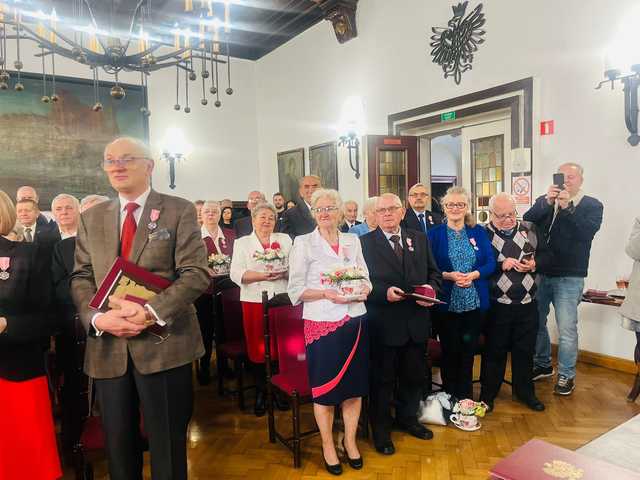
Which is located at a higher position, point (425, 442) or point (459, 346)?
point (459, 346)

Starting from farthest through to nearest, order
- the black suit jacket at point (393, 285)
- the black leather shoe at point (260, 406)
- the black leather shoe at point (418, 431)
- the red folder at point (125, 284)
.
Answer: the black leather shoe at point (260, 406), the black leather shoe at point (418, 431), the black suit jacket at point (393, 285), the red folder at point (125, 284)

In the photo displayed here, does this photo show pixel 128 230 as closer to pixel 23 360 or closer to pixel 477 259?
pixel 23 360

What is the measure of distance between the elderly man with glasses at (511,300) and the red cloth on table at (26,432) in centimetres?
287

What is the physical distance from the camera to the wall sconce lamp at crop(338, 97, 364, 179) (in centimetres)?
724

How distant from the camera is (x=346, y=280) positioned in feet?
8.59

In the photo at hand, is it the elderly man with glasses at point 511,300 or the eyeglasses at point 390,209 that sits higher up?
the eyeglasses at point 390,209

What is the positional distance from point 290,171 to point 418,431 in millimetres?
6322

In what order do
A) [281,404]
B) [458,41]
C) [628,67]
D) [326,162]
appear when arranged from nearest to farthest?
[281,404], [628,67], [458,41], [326,162]

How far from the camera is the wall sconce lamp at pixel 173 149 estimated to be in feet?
27.5

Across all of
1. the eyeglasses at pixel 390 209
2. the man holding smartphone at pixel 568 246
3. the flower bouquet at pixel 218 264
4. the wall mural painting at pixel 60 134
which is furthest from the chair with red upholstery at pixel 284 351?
the wall mural painting at pixel 60 134

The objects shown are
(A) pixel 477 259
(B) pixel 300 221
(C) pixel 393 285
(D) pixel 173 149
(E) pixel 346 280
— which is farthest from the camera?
(D) pixel 173 149

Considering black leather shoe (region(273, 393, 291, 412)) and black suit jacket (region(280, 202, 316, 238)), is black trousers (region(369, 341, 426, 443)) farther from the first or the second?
black suit jacket (region(280, 202, 316, 238))

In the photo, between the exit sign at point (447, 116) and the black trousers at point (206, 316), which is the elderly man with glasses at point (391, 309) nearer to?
the black trousers at point (206, 316)

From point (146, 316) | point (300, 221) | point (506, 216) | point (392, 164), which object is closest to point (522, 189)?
point (506, 216)
